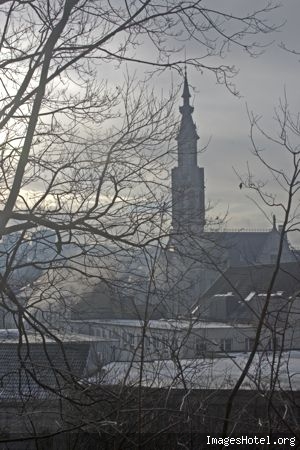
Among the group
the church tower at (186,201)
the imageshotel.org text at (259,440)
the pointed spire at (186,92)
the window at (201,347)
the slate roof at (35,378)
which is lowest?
the imageshotel.org text at (259,440)

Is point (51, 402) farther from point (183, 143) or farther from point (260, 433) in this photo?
point (183, 143)

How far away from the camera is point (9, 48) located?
6.74m

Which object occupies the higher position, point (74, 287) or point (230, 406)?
point (74, 287)

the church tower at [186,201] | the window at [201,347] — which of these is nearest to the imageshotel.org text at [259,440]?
the window at [201,347]

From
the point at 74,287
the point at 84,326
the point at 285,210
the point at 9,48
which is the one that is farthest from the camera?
the point at 84,326

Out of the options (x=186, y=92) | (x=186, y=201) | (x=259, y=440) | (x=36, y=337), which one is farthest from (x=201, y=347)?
(x=36, y=337)

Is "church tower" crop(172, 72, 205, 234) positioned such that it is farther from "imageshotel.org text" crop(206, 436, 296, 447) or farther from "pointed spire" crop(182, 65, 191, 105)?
"imageshotel.org text" crop(206, 436, 296, 447)

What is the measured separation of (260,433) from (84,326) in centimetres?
497

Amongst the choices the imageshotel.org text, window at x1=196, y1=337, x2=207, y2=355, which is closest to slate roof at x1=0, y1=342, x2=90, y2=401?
window at x1=196, y1=337, x2=207, y2=355

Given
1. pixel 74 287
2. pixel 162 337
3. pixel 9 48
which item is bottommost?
pixel 162 337

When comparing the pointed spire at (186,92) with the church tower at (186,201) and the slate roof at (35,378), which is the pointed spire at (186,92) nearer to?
the church tower at (186,201)

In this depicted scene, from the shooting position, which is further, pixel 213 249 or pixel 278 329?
pixel 213 249

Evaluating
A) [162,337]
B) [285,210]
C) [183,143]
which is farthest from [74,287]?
[285,210]

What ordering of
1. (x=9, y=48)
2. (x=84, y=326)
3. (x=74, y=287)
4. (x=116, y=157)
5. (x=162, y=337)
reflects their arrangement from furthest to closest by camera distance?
1. (x=84, y=326)
2. (x=74, y=287)
3. (x=116, y=157)
4. (x=9, y=48)
5. (x=162, y=337)
